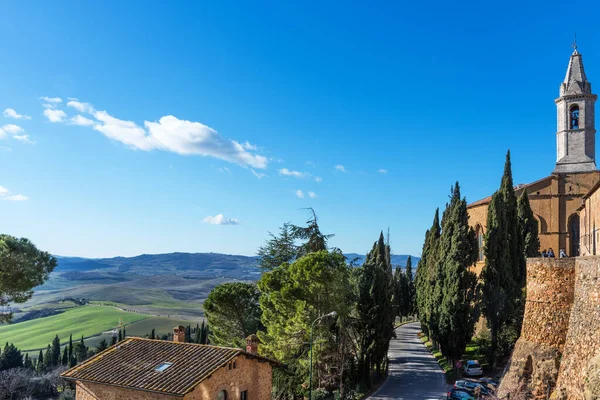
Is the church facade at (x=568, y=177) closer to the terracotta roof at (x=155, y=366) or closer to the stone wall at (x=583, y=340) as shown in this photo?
the stone wall at (x=583, y=340)

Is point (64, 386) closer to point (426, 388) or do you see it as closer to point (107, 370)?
point (107, 370)

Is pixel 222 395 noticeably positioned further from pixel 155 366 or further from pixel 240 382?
pixel 155 366

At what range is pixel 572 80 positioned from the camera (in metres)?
50.3

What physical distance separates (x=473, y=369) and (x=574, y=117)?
32651mm

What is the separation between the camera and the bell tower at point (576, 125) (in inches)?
1934

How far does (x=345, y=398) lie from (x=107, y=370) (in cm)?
1659

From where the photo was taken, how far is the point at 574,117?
1981 inches

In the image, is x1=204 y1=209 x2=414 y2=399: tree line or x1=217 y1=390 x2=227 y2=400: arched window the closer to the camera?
x1=217 y1=390 x2=227 y2=400: arched window

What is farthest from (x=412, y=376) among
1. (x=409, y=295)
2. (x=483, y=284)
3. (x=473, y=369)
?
(x=409, y=295)

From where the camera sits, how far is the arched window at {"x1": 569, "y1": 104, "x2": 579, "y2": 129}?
50.0 m

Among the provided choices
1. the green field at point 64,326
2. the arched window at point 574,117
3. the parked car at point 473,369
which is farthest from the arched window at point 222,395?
the green field at point 64,326

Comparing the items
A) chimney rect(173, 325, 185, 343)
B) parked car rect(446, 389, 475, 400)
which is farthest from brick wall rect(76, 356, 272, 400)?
parked car rect(446, 389, 475, 400)

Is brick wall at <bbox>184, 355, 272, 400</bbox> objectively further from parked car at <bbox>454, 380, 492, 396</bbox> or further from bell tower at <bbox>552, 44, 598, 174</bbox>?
bell tower at <bbox>552, 44, 598, 174</bbox>

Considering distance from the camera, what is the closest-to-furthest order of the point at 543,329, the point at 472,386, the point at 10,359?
1. the point at 543,329
2. the point at 472,386
3. the point at 10,359
